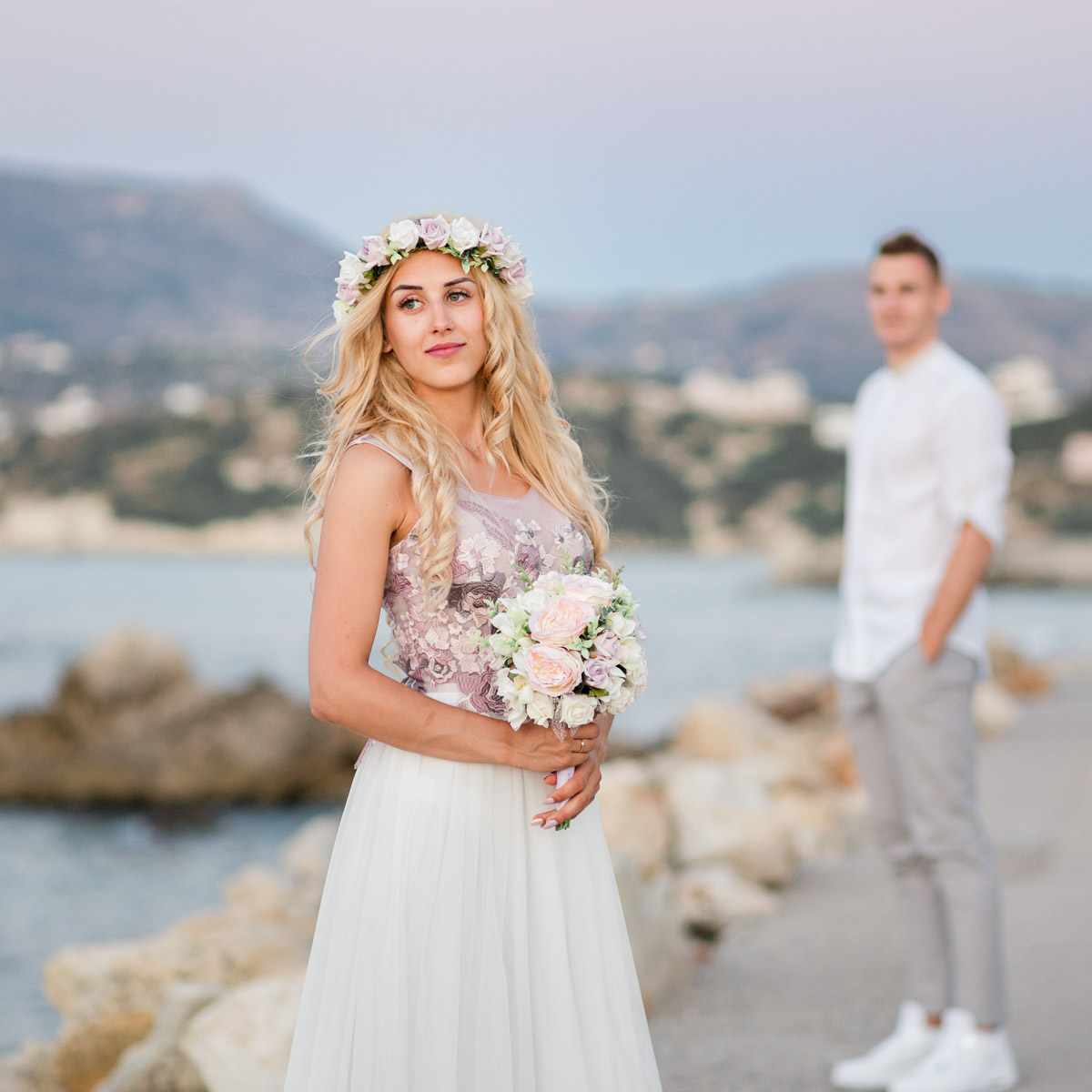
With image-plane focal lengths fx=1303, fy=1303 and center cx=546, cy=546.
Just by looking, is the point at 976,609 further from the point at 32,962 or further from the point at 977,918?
the point at 32,962

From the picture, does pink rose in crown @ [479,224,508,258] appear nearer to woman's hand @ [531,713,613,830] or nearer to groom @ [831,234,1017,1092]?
woman's hand @ [531,713,613,830]

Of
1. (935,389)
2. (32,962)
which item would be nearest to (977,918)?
(935,389)

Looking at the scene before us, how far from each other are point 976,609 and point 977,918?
0.86 metres

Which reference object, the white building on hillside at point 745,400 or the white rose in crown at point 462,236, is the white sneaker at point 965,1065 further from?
the white building on hillside at point 745,400

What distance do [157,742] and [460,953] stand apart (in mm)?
12142

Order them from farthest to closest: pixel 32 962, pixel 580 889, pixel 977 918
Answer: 1. pixel 32 962
2. pixel 977 918
3. pixel 580 889

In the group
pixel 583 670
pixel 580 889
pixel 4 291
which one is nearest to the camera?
pixel 583 670

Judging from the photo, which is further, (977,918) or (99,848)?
(99,848)

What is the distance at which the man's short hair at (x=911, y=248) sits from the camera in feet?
12.3

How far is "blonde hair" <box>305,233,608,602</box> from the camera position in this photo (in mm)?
2268

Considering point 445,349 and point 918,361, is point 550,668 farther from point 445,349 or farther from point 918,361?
point 918,361

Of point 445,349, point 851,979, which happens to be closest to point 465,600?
point 445,349

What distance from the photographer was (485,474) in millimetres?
2488

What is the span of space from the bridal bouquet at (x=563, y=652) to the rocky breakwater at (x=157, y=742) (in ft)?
36.9
